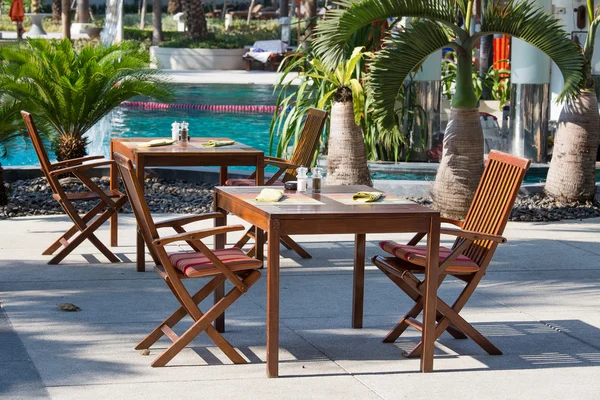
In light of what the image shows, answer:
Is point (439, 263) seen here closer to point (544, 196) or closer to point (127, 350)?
point (127, 350)

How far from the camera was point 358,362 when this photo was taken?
528cm

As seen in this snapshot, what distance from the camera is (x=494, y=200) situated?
5.61m

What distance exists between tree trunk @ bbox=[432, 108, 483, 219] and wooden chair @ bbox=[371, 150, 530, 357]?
3654mm

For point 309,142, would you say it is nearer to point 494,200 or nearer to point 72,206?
point 72,206

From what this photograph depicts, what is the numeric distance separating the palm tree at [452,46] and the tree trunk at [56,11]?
36.4 meters

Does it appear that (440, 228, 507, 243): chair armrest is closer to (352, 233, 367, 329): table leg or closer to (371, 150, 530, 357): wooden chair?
(371, 150, 530, 357): wooden chair

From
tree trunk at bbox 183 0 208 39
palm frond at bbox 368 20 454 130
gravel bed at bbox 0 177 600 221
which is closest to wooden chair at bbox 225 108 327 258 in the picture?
palm frond at bbox 368 20 454 130

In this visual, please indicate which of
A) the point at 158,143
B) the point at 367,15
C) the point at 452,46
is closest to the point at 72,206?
the point at 158,143

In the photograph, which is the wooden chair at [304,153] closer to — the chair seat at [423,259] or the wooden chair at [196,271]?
the chair seat at [423,259]

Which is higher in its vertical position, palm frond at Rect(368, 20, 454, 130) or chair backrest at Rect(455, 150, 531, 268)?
palm frond at Rect(368, 20, 454, 130)

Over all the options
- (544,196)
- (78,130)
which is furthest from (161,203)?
(544,196)

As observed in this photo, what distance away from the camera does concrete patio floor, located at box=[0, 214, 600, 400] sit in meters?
4.83

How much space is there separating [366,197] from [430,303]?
27.4 inches

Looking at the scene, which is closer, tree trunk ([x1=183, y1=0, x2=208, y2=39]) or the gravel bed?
the gravel bed
